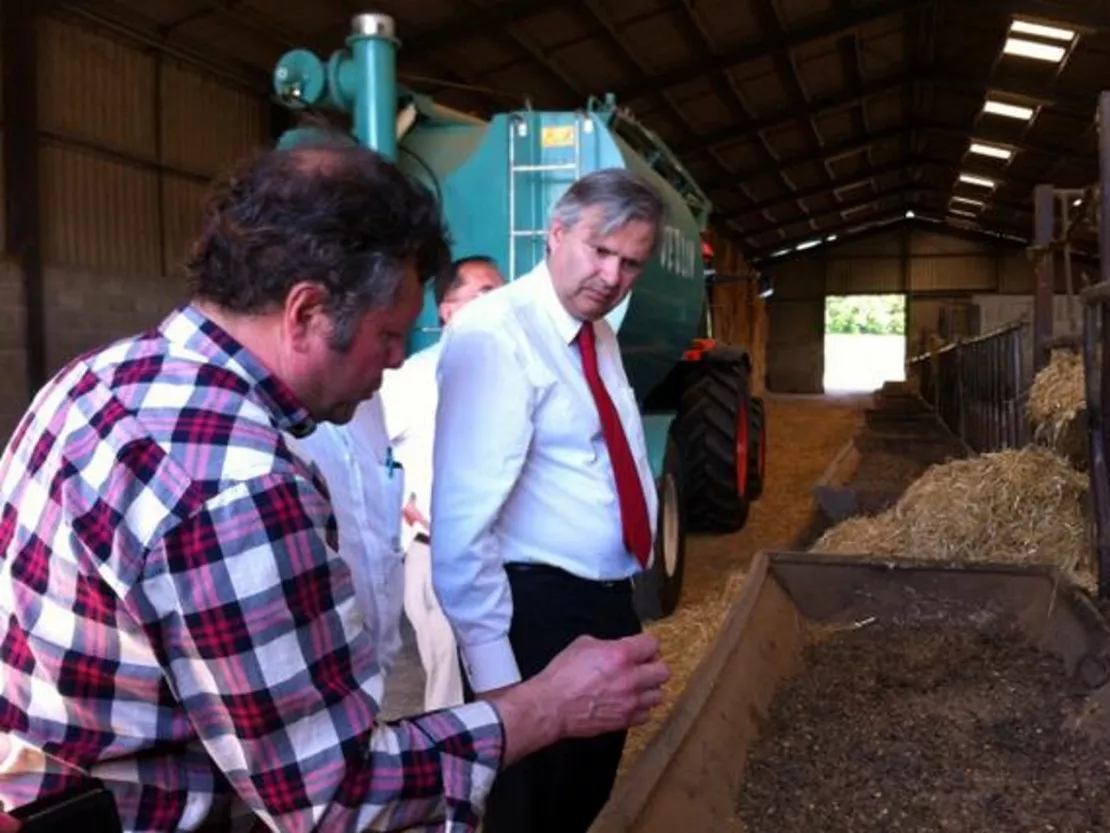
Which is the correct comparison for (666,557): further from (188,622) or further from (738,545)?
(188,622)

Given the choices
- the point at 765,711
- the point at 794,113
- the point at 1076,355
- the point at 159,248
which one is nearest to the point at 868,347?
the point at 794,113

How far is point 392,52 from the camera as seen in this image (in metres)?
4.70

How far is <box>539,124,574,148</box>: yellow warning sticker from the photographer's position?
4.96m

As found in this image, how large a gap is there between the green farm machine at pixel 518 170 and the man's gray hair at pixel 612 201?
176 cm

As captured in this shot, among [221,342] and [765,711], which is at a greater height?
[221,342]

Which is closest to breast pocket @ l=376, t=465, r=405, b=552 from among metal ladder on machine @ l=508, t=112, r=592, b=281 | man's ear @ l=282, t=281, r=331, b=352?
man's ear @ l=282, t=281, r=331, b=352

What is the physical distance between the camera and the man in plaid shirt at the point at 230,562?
0.97 m

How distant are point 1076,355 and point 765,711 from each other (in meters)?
2.76

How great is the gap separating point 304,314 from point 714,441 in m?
6.19

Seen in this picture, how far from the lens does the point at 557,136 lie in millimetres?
4973

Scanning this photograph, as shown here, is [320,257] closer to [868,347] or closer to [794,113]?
[794,113]

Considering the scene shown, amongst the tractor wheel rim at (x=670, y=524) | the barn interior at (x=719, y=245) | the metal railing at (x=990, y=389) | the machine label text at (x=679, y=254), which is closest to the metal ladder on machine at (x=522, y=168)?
the barn interior at (x=719, y=245)

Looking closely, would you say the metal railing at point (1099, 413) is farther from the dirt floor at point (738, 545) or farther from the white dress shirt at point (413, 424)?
the white dress shirt at point (413, 424)

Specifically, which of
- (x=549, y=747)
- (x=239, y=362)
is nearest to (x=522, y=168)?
(x=549, y=747)
